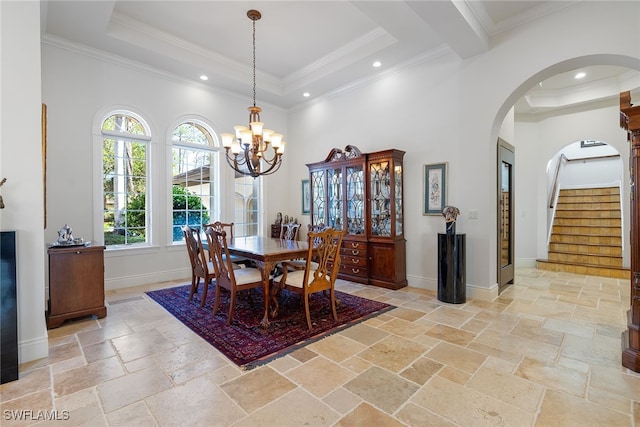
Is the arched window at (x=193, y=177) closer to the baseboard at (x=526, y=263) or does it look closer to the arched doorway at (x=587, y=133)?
the arched doorway at (x=587, y=133)

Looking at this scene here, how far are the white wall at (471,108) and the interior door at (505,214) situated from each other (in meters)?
0.27

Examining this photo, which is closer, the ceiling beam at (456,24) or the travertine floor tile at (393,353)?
the travertine floor tile at (393,353)

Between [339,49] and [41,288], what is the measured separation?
471cm

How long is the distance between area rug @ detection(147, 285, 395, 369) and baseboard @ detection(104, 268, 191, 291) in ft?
1.96

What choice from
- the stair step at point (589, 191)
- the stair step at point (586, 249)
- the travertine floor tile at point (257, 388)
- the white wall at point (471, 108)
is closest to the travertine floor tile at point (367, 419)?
the travertine floor tile at point (257, 388)

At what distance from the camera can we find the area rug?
2605mm

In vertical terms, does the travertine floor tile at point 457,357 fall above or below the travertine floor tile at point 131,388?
below

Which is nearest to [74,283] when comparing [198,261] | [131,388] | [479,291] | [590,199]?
[198,261]

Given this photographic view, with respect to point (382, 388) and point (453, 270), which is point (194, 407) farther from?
point (453, 270)

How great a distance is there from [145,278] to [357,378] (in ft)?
13.4

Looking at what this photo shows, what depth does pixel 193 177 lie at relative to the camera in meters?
5.53

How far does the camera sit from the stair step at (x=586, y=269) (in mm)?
5293

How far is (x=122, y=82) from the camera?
15.1 ft

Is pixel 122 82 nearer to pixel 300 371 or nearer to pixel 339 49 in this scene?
pixel 339 49
